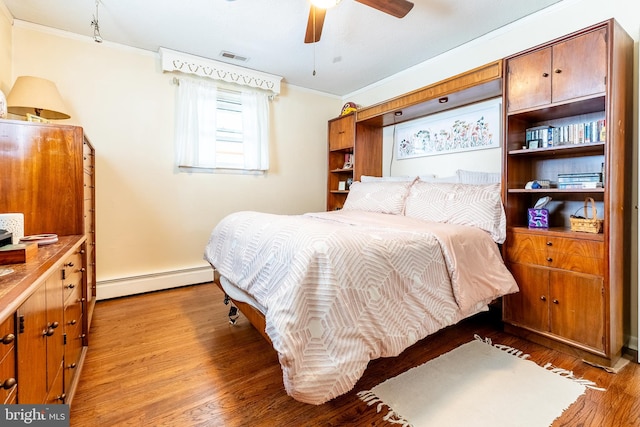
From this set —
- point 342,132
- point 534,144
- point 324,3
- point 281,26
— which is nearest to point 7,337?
point 324,3

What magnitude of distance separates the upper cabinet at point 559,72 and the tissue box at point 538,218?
74cm

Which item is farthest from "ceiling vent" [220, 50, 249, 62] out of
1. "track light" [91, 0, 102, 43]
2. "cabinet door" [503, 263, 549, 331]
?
"cabinet door" [503, 263, 549, 331]

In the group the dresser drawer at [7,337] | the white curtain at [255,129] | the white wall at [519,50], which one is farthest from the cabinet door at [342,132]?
the dresser drawer at [7,337]

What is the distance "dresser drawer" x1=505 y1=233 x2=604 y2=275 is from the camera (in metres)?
1.85

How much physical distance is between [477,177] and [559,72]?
0.95 metres

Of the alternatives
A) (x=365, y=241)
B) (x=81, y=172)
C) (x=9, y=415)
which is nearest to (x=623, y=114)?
(x=365, y=241)

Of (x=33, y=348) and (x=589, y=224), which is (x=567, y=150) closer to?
(x=589, y=224)

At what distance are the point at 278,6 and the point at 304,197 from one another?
2352mm

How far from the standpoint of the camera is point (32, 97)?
2213 millimetres

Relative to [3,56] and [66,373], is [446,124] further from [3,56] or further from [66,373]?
[3,56]

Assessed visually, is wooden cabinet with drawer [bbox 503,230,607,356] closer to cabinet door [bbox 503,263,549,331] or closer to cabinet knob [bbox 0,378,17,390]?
cabinet door [bbox 503,263,549,331]

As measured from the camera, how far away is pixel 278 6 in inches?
93.7

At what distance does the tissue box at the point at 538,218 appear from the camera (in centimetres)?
214

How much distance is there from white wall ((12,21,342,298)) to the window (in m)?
0.14
